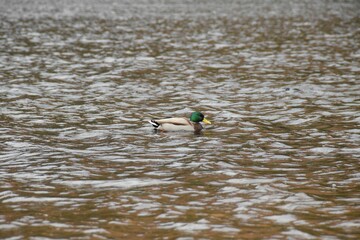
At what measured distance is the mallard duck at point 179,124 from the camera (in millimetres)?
19031

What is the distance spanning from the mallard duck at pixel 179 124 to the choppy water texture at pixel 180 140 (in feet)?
0.98

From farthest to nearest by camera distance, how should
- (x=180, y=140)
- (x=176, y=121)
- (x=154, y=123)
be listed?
(x=176, y=121)
(x=154, y=123)
(x=180, y=140)

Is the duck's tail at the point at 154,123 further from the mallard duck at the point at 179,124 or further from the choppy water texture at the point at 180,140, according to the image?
the choppy water texture at the point at 180,140

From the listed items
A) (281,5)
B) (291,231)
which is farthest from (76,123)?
(281,5)

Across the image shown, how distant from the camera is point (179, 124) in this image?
63.0 ft

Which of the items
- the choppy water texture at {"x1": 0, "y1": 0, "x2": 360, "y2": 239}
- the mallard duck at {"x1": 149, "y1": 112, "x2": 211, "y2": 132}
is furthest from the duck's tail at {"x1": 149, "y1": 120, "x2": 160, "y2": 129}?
the choppy water texture at {"x1": 0, "y1": 0, "x2": 360, "y2": 239}

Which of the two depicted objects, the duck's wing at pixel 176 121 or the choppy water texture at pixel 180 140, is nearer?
the choppy water texture at pixel 180 140

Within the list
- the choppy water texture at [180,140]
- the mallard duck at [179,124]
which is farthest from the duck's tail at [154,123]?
the choppy water texture at [180,140]

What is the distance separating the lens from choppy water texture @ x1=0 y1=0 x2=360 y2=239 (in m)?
11.9

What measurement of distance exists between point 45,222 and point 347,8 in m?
64.3

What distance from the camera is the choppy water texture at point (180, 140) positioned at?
1186 cm

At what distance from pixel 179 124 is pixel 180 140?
897 mm

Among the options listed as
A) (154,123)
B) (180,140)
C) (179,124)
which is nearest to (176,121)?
(179,124)

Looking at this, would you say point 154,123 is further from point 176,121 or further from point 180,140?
point 180,140
